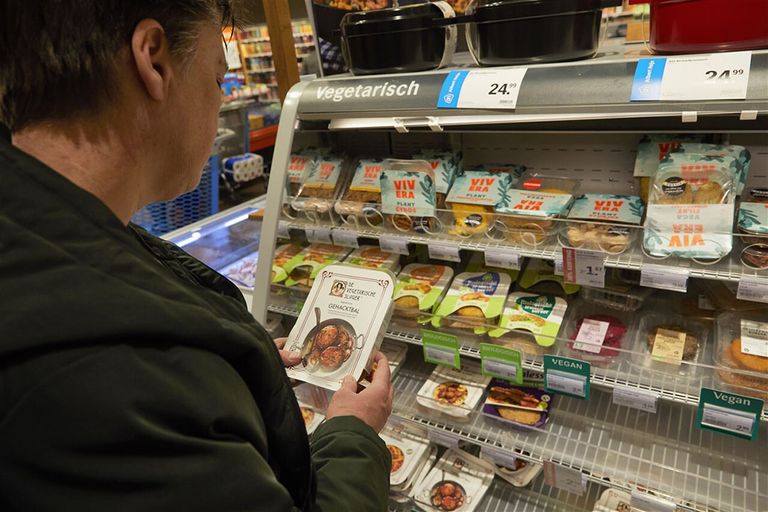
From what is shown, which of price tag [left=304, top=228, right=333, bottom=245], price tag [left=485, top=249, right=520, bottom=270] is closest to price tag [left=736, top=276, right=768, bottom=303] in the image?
price tag [left=485, top=249, right=520, bottom=270]

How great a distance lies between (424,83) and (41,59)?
970 millimetres

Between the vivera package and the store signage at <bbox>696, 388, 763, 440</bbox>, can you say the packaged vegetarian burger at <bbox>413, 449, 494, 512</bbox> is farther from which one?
the vivera package

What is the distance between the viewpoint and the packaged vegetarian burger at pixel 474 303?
1623mm

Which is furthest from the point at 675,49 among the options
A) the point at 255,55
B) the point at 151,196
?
the point at 255,55

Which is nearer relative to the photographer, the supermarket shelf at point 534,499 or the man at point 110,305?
the man at point 110,305

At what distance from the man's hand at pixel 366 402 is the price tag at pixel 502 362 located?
0.42 metres

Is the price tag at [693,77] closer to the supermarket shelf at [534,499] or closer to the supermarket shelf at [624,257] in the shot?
the supermarket shelf at [624,257]

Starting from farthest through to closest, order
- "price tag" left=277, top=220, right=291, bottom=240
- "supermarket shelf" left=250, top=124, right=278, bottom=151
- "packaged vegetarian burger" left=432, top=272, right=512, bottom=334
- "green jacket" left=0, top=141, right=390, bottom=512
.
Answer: "supermarket shelf" left=250, top=124, right=278, bottom=151
"price tag" left=277, top=220, right=291, bottom=240
"packaged vegetarian burger" left=432, top=272, right=512, bottom=334
"green jacket" left=0, top=141, right=390, bottom=512

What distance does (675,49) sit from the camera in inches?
45.0

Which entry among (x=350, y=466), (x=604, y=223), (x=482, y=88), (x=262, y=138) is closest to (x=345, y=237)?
(x=482, y=88)

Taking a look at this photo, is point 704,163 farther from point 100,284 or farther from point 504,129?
point 100,284

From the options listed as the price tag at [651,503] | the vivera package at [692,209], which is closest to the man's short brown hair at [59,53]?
the vivera package at [692,209]

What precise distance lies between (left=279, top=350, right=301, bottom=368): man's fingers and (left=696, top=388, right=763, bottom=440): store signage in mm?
991

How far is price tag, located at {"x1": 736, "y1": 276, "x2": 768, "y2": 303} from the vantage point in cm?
114
